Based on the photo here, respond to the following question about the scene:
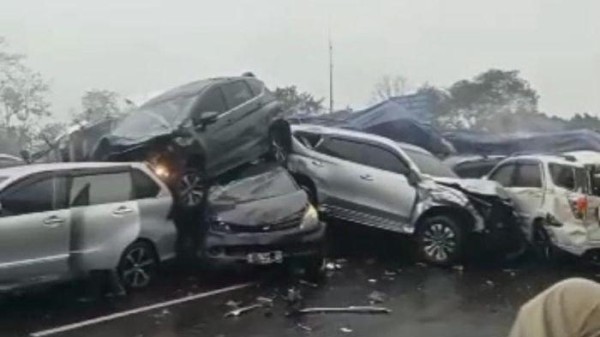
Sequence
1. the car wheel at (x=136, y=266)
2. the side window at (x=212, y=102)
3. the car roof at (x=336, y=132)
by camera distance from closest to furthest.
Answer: the car wheel at (x=136, y=266), the side window at (x=212, y=102), the car roof at (x=336, y=132)

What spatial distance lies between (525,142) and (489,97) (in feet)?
7.05

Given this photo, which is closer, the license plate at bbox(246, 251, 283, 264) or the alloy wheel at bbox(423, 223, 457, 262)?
the license plate at bbox(246, 251, 283, 264)

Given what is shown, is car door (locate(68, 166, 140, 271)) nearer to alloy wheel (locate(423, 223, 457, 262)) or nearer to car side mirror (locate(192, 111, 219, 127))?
car side mirror (locate(192, 111, 219, 127))

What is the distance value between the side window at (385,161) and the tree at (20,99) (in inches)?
217

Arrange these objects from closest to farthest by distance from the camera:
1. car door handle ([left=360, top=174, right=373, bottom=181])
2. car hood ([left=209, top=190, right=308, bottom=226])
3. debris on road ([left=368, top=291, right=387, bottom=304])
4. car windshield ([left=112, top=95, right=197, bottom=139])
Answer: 1. debris on road ([left=368, top=291, right=387, bottom=304])
2. car hood ([left=209, top=190, right=308, bottom=226])
3. car windshield ([left=112, top=95, right=197, bottom=139])
4. car door handle ([left=360, top=174, right=373, bottom=181])

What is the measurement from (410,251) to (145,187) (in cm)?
443

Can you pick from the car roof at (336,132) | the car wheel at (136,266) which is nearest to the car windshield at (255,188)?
the car wheel at (136,266)

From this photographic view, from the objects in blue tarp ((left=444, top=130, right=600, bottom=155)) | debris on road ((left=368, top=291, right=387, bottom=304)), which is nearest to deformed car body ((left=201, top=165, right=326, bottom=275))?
debris on road ((left=368, top=291, right=387, bottom=304))

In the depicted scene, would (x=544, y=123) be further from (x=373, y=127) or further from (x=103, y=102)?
(x=103, y=102)

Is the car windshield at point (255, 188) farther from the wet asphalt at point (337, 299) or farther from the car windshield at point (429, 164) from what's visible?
the car windshield at point (429, 164)

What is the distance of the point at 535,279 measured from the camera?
13.0m

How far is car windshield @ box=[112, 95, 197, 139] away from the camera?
13.4 metres

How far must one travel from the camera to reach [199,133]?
44.2 ft

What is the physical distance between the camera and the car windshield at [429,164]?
1473 cm
